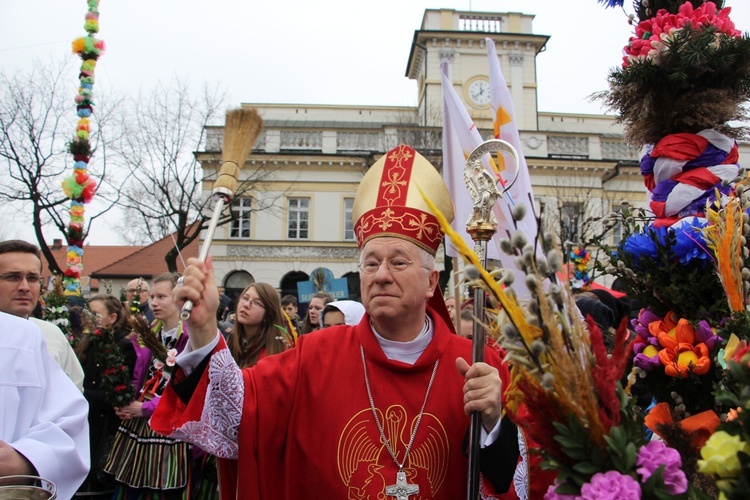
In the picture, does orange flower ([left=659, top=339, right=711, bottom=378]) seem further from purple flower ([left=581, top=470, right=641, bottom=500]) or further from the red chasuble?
purple flower ([left=581, top=470, right=641, bottom=500])

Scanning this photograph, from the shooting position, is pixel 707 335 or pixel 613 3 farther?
pixel 613 3

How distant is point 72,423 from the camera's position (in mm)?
2641

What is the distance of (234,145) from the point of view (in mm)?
2734

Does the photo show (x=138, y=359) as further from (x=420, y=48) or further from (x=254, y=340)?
(x=420, y=48)

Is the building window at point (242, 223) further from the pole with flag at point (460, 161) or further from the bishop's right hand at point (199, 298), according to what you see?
the bishop's right hand at point (199, 298)

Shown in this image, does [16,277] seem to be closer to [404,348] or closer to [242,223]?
[404,348]

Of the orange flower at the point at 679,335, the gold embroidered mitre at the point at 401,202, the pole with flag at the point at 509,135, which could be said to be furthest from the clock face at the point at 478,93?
the orange flower at the point at 679,335

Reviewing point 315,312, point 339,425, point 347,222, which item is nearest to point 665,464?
point 339,425

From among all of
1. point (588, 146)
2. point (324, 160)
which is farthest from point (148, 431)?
point (588, 146)

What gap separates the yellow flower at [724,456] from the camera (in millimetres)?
1167

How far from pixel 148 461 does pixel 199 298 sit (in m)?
3.41

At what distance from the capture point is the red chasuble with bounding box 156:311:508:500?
2385mm

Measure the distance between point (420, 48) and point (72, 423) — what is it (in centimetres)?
3321

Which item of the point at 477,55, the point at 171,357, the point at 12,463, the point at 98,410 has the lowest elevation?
the point at 98,410
